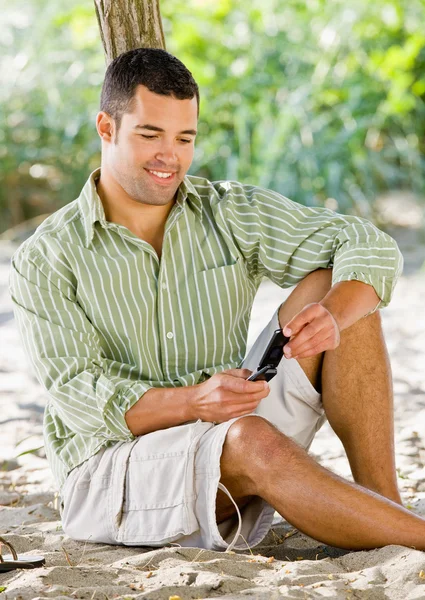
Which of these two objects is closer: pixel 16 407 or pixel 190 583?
pixel 190 583

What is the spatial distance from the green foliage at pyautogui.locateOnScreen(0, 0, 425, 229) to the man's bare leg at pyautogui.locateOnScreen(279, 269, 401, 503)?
3.69m

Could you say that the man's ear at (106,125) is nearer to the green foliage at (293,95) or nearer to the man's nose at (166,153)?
the man's nose at (166,153)

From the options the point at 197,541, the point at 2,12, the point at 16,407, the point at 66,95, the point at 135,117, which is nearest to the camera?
the point at 197,541

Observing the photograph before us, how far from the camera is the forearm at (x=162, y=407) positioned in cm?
240

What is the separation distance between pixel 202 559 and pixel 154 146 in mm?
1088

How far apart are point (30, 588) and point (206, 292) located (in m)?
0.98

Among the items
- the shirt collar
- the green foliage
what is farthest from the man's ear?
the green foliage

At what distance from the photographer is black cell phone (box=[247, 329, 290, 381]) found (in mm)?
2363

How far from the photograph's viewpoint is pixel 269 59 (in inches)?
256

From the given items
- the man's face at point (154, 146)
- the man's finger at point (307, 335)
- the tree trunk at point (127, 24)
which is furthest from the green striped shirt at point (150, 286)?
the tree trunk at point (127, 24)

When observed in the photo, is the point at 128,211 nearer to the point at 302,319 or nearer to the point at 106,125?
the point at 106,125

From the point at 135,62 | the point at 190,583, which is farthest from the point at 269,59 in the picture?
the point at 190,583

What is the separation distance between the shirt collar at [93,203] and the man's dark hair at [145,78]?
0.21 meters

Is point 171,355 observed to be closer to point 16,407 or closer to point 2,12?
point 16,407
